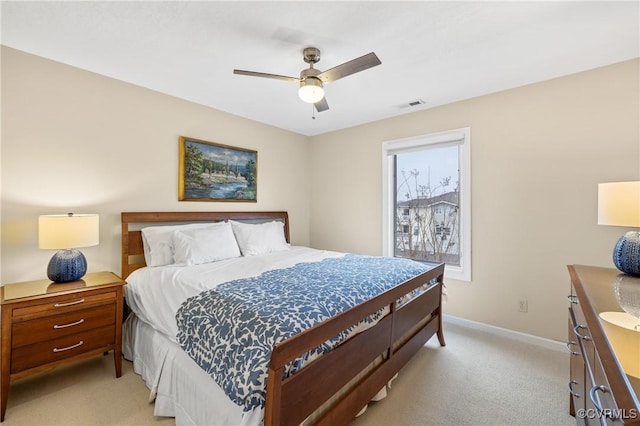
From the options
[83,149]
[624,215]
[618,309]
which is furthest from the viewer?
[83,149]

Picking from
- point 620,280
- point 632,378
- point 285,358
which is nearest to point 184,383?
point 285,358

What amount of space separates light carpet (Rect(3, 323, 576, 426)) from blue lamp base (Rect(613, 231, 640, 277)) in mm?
1040

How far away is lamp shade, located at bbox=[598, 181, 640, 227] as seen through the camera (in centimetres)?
175

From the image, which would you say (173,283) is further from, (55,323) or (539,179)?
(539,179)

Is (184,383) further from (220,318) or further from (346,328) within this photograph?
(346,328)

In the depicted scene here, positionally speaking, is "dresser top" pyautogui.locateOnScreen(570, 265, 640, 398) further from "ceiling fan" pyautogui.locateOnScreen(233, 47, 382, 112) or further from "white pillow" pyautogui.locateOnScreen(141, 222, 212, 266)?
"white pillow" pyautogui.locateOnScreen(141, 222, 212, 266)

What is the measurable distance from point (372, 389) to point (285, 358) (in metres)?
0.93

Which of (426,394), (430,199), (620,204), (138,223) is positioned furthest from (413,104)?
(138,223)

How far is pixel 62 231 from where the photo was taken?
7.02 feet

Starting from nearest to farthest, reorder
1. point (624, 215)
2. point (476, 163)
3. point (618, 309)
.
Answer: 1. point (618, 309)
2. point (624, 215)
3. point (476, 163)

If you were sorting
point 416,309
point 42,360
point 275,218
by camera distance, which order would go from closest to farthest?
1. point 42,360
2. point 416,309
3. point 275,218

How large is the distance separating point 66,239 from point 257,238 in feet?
5.65

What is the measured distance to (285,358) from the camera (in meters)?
1.19

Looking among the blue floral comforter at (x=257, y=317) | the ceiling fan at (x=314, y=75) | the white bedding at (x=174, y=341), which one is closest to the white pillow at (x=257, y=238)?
the white bedding at (x=174, y=341)
